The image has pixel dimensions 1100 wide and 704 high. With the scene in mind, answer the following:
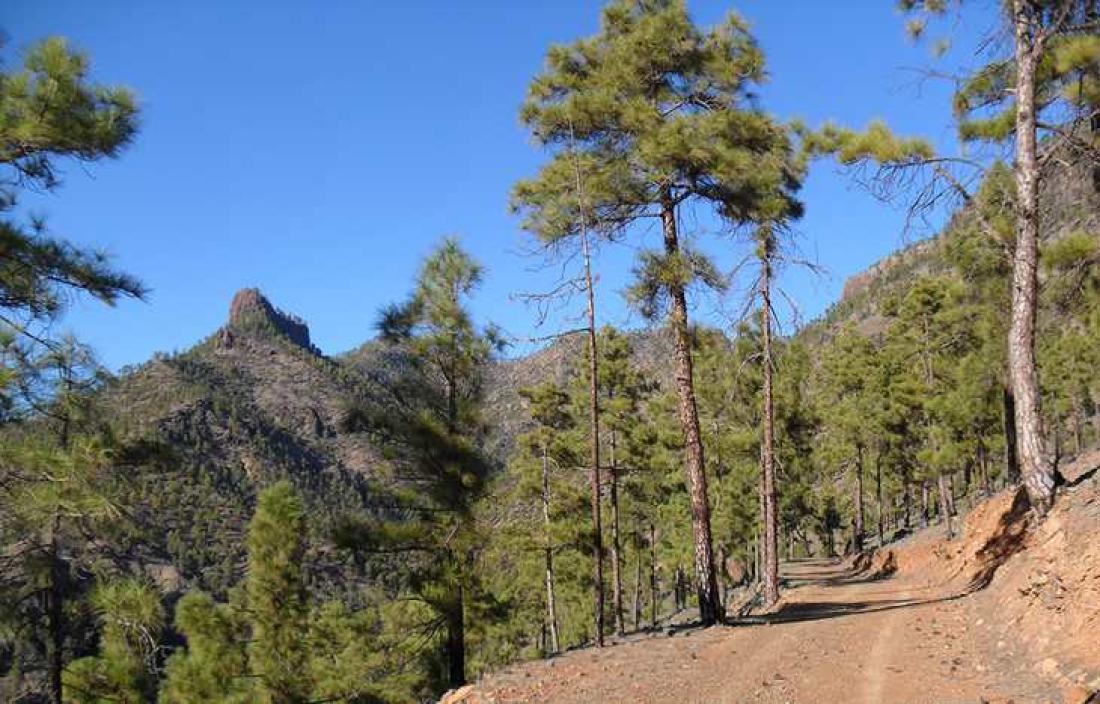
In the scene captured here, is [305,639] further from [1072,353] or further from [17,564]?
[1072,353]

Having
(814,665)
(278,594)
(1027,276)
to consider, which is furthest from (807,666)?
(278,594)

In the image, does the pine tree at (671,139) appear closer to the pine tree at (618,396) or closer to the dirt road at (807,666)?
the dirt road at (807,666)

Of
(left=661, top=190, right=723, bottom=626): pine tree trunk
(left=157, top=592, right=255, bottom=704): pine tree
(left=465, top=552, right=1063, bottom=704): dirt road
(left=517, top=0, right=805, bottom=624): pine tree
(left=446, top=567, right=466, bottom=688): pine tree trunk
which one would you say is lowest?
(left=157, top=592, right=255, bottom=704): pine tree

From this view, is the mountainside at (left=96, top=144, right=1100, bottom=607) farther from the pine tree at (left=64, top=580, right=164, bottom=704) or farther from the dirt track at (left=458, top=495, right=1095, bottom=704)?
the dirt track at (left=458, top=495, right=1095, bottom=704)

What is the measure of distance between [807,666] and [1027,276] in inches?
246

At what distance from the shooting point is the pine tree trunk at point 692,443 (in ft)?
44.2

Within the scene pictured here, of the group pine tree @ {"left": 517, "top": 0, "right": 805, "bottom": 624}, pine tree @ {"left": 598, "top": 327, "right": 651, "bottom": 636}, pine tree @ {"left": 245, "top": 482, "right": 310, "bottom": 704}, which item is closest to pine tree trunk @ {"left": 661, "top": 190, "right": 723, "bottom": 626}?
pine tree @ {"left": 517, "top": 0, "right": 805, "bottom": 624}

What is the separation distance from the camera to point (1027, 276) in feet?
35.4

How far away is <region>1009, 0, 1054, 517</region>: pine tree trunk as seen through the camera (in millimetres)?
10555

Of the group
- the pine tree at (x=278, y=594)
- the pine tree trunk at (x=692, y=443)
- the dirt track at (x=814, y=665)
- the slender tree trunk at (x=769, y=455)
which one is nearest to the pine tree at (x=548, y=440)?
the pine tree at (x=278, y=594)

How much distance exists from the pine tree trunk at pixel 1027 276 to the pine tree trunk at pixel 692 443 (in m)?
4.85

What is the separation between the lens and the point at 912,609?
13547mm

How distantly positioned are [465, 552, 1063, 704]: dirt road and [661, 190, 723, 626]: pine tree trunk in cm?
70

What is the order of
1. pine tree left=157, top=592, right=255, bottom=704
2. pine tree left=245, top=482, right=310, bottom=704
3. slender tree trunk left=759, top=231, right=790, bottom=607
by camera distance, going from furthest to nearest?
pine tree left=245, top=482, right=310, bottom=704
pine tree left=157, top=592, right=255, bottom=704
slender tree trunk left=759, top=231, right=790, bottom=607
